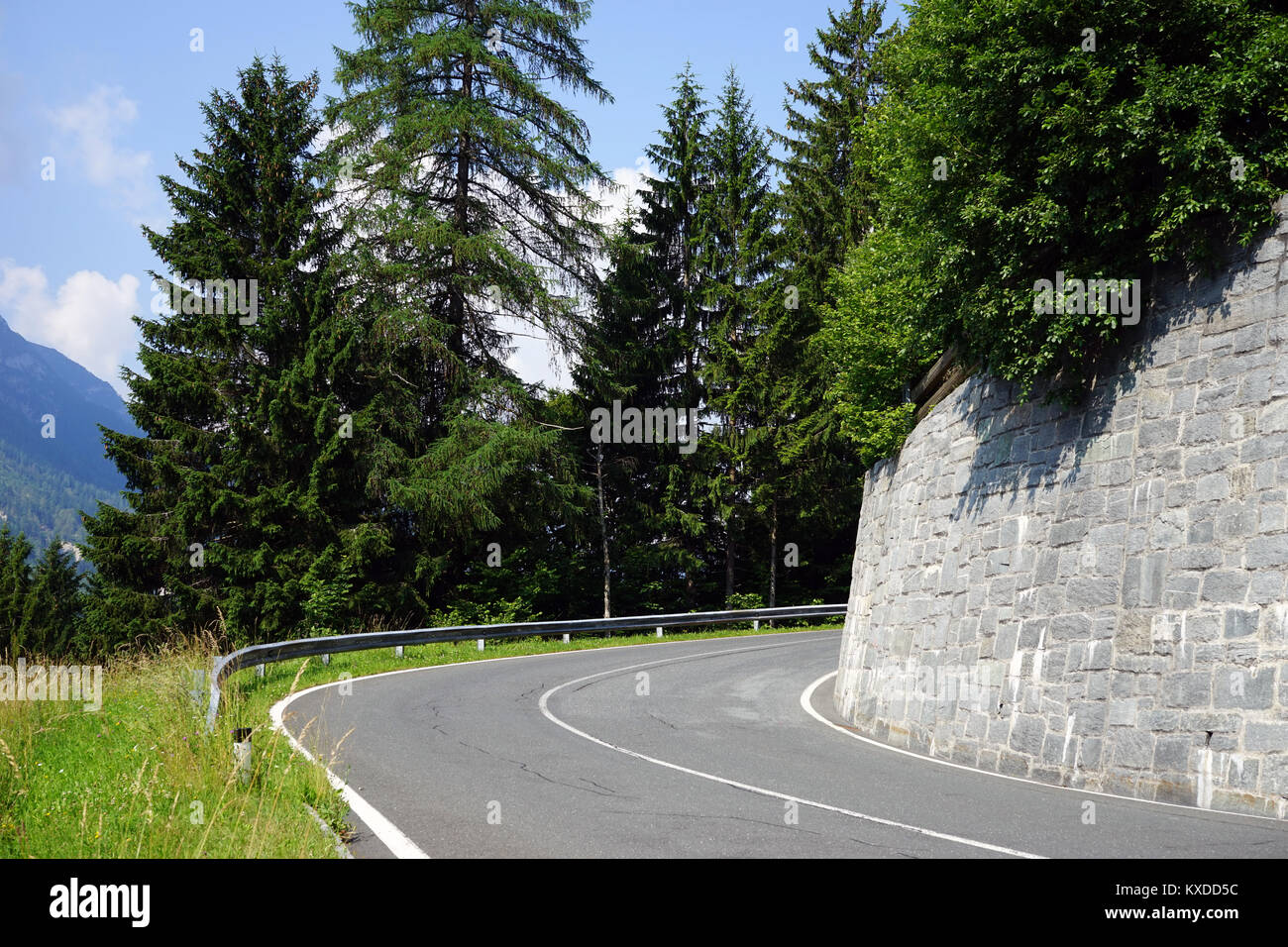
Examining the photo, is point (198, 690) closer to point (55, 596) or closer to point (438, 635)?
point (438, 635)

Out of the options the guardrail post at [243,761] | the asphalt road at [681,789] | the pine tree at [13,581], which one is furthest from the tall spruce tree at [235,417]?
the pine tree at [13,581]

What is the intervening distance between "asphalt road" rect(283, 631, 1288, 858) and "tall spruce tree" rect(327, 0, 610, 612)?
13183 millimetres

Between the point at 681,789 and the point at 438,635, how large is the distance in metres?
14.4

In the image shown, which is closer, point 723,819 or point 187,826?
point 187,826

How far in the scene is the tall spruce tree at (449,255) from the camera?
26719mm

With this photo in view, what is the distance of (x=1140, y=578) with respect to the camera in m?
9.09

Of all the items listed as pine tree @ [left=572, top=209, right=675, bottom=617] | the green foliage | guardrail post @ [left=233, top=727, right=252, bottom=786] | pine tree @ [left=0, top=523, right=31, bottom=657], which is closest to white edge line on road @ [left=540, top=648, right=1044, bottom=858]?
guardrail post @ [left=233, top=727, right=252, bottom=786]

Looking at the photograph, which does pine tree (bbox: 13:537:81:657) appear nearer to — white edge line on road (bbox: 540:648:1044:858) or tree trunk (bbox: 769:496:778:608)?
tree trunk (bbox: 769:496:778:608)

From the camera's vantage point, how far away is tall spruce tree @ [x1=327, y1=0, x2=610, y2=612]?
2672cm

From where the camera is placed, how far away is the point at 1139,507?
9.39m

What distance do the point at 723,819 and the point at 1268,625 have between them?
531cm

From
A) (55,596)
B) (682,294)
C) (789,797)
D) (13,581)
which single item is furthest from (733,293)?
(55,596)

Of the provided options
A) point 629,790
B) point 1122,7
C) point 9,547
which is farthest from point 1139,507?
point 9,547

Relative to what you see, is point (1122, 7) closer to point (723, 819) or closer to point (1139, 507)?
point (1139, 507)
